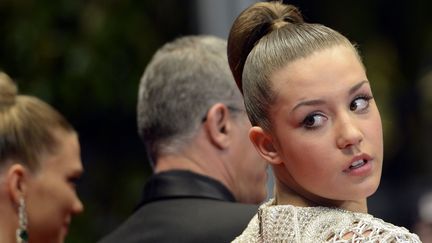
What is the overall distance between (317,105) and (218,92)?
4.31 ft

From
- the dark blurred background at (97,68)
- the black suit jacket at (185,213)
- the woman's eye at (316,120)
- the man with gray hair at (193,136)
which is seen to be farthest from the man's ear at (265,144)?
the dark blurred background at (97,68)

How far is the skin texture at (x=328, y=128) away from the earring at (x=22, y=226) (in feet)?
4.16

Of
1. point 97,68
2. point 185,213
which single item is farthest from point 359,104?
point 97,68

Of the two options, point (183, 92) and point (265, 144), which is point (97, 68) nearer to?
point (183, 92)

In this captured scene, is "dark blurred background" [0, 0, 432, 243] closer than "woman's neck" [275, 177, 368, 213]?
No

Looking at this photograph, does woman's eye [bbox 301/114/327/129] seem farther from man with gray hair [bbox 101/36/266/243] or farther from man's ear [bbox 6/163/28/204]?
man's ear [bbox 6/163/28/204]

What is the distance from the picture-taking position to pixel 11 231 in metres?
3.64

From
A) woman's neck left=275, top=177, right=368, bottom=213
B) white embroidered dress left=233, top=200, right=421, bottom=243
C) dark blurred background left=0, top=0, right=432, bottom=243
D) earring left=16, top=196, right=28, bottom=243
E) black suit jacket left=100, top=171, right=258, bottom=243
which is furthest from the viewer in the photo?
dark blurred background left=0, top=0, right=432, bottom=243

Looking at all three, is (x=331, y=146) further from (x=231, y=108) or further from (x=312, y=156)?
(x=231, y=108)

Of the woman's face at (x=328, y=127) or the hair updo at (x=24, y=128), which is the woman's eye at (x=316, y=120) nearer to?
the woman's face at (x=328, y=127)

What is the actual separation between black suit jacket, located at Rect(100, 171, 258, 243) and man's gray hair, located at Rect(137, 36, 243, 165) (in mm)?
119

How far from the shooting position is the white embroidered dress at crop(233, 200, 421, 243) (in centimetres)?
244

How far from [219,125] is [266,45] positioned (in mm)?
1225

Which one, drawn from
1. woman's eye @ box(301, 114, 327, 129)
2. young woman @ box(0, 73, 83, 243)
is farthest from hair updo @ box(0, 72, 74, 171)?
woman's eye @ box(301, 114, 327, 129)
